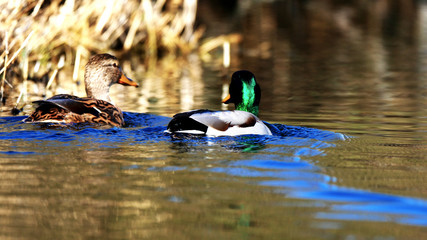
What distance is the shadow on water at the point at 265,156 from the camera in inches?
181

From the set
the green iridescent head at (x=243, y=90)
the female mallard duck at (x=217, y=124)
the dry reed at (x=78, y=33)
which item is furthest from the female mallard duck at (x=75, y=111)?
the dry reed at (x=78, y=33)

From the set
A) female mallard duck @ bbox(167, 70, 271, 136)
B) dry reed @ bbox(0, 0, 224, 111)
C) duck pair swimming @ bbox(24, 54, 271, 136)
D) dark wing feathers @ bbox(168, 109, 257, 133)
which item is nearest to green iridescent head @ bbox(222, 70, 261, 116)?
duck pair swimming @ bbox(24, 54, 271, 136)

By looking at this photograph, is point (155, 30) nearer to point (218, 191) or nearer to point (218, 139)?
point (218, 139)

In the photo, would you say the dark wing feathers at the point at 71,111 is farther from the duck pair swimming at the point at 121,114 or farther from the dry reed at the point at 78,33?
the dry reed at the point at 78,33

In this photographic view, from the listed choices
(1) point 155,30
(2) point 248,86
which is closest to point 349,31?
(1) point 155,30

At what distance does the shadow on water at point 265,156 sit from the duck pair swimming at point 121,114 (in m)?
0.14

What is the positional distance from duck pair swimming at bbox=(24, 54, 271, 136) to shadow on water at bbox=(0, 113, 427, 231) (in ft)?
0.44

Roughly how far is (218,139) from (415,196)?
8.18ft

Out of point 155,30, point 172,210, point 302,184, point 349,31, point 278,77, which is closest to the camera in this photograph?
point 172,210

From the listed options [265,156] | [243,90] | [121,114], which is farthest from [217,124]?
[121,114]

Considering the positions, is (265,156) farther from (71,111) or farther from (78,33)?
(78,33)

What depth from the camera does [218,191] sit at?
4.98 metres

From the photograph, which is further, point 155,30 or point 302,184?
point 155,30

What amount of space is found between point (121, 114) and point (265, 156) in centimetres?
295
